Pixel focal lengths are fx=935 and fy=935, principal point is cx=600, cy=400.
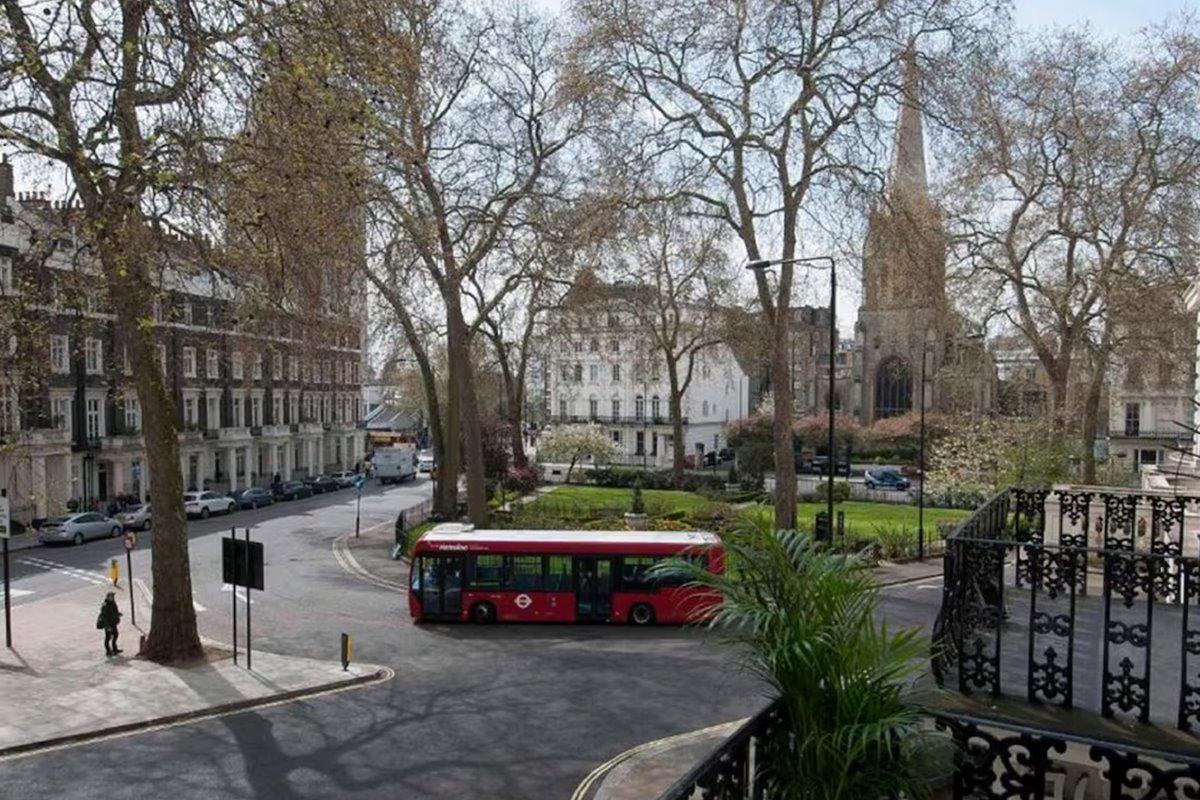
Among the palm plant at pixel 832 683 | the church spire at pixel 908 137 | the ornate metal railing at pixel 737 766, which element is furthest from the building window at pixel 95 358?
the ornate metal railing at pixel 737 766

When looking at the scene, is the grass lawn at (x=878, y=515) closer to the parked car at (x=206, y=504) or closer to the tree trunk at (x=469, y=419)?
the tree trunk at (x=469, y=419)

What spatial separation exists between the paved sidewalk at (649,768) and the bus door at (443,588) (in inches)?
364

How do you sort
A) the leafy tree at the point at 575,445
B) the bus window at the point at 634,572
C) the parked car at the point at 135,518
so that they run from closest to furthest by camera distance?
the bus window at the point at 634,572 → the parked car at the point at 135,518 → the leafy tree at the point at 575,445

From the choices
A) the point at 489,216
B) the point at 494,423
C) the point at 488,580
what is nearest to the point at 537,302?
the point at 489,216

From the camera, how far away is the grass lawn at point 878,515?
37.2 meters

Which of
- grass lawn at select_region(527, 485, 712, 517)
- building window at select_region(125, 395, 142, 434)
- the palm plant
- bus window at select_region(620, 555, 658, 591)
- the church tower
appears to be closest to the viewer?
the palm plant

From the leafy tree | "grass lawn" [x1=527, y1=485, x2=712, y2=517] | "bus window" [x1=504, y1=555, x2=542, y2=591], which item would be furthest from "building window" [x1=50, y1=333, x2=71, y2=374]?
"bus window" [x1=504, y1=555, x2=542, y2=591]

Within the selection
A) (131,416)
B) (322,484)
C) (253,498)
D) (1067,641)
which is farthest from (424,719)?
(322,484)

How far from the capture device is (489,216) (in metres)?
31.9

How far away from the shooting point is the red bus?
21.8 m

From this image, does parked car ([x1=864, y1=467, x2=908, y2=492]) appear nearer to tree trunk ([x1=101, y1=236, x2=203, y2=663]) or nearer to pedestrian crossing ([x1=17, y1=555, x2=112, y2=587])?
pedestrian crossing ([x1=17, y1=555, x2=112, y2=587])

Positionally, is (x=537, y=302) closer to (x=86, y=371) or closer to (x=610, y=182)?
(x=610, y=182)

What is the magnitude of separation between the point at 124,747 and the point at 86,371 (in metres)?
34.6

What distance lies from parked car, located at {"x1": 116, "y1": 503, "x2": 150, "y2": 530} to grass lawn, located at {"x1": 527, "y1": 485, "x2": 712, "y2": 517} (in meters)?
15.8
